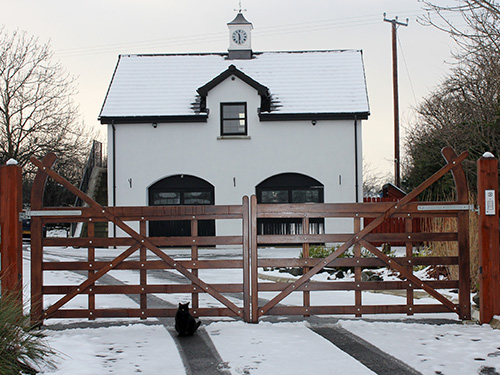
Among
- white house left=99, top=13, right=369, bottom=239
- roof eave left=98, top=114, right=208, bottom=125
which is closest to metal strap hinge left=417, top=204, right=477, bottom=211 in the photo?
white house left=99, top=13, right=369, bottom=239

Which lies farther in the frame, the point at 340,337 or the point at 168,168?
the point at 168,168

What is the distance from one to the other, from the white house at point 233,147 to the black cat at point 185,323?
53.2 feet

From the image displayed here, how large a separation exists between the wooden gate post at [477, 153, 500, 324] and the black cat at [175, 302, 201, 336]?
3.61m

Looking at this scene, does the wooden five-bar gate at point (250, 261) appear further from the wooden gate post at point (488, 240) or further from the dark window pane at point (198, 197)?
the dark window pane at point (198, 197)

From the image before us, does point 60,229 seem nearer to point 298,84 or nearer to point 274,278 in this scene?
point 298,84

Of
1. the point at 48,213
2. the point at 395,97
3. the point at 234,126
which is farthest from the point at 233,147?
the point at 48,213

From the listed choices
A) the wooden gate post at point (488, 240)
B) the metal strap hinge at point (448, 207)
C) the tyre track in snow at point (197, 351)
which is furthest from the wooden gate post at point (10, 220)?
the wooden gate post at point (488, 240)

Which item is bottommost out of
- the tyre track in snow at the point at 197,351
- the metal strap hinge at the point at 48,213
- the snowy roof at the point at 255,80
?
the tyre track in snow at the point at 197,351

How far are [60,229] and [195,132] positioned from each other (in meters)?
18.2

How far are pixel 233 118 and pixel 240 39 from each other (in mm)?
4856

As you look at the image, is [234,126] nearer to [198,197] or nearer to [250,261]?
[198,197]

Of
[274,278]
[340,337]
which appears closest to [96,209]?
[340,337]

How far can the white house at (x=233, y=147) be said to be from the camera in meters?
23.7

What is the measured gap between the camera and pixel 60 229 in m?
38.4
